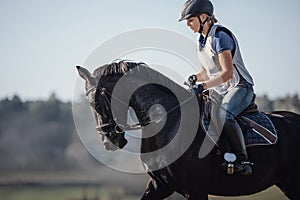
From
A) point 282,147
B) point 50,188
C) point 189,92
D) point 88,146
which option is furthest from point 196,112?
point 50,188

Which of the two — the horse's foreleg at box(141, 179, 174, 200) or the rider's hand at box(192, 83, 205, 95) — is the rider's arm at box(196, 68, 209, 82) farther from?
the horse's foreleg at box(141, 179, 174, 200)

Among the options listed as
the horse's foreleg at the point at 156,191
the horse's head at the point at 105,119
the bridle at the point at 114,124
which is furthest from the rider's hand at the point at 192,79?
the horse's foreleg at the point at 156,191

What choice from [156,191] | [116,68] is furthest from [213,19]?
[156,191]

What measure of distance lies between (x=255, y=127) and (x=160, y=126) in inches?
53.6

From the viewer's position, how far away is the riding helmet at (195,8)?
8164 mm

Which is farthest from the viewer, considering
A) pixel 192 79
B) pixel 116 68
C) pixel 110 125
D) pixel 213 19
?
pixel 213 19

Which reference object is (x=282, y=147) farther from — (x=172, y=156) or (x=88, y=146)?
(x=88, y=146)

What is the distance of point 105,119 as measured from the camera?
791 cm

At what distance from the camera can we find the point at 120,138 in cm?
798

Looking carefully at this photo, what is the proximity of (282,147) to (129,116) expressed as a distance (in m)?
2.20

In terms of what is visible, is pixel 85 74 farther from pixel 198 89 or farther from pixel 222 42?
pixel 222 42

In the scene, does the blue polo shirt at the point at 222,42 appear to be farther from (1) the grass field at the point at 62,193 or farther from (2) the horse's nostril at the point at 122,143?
(1) the grass field at the point at 62,193

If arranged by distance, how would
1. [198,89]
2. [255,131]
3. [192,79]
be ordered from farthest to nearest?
[255,131] < [192,79] < [198,89]

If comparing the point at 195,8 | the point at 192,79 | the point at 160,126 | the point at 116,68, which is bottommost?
the point at 160,126
